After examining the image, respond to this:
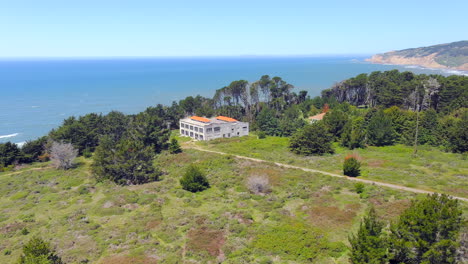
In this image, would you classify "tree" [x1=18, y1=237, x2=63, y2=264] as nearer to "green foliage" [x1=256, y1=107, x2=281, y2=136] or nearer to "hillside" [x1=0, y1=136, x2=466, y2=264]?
"hillside" [x1=0, y1=136, x2=466, y2=264]

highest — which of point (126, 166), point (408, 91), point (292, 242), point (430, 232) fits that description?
point (408, 91)

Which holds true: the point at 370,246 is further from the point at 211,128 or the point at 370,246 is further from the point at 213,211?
the point at 211,128

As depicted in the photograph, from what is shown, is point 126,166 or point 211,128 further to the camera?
point 211,128

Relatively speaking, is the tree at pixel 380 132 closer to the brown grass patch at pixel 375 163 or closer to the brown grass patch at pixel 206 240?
the brown grass patch at pixel 375 163

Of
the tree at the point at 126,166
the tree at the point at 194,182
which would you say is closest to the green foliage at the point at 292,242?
the tree at the point at 194,182

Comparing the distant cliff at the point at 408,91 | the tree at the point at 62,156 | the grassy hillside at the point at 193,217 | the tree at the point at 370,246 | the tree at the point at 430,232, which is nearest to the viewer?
the tree at the point at 430,232

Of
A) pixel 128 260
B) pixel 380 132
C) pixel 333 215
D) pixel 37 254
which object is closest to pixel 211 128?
pixel 380 132

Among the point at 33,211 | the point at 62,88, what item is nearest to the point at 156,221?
the point at 33,211
